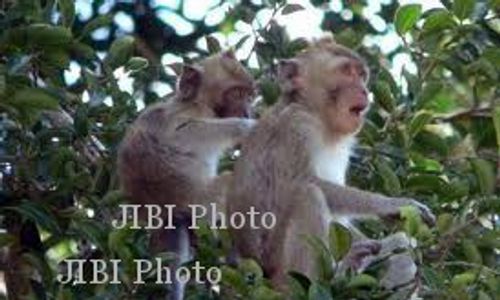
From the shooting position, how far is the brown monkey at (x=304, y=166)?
705 cm

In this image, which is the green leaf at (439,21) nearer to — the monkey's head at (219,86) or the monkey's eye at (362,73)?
the monkey's eye at (362,73)

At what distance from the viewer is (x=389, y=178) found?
7039 mm

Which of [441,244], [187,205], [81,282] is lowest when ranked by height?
[187,205]

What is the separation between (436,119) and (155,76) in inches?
76.8

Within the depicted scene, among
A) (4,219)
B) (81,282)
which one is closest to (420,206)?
(81,282)

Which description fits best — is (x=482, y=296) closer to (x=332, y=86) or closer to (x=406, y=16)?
(x=406, y=16)

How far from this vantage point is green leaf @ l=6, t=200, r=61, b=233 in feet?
22.0

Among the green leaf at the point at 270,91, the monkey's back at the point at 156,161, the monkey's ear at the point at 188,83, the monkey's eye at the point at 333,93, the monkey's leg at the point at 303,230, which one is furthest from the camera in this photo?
the monkey's ear at the point at 188,83

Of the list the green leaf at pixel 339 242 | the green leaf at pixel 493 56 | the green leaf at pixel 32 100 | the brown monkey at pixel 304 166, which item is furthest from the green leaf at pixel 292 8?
the green leaf at pixel 339 242

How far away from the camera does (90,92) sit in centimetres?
763

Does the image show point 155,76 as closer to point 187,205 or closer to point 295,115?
point 187,205

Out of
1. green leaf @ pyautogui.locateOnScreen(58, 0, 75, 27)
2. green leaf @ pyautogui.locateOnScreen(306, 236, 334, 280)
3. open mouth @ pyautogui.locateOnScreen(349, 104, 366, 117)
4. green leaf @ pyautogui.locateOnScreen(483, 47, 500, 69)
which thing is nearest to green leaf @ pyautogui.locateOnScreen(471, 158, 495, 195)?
green leaf @ pyautogui.locateOnScreen(306, 236, 334, 280)

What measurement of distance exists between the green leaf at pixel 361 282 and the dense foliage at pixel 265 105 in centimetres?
8

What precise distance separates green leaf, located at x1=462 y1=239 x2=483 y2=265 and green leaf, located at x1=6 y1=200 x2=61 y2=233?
76.8 inches
